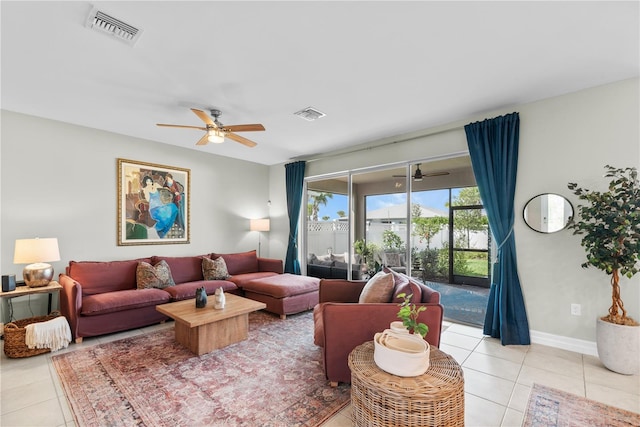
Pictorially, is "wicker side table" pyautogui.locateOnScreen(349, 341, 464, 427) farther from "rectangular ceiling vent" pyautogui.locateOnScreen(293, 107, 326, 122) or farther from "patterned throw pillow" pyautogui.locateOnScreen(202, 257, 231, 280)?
"patterned throw pillow" pyautogui.locateOnScreen(202, 257, 231, 280)

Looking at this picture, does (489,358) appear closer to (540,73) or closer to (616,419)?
(616,419)

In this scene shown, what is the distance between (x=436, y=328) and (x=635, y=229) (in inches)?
76.9

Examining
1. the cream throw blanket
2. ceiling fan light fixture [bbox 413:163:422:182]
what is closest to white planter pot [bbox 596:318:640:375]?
ceiling fan light fixture [bbox 413:163:422:182]

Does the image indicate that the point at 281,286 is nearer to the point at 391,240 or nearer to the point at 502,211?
the point at 391,240

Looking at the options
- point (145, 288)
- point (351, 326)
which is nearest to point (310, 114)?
point (351, 326)

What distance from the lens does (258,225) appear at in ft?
19.4

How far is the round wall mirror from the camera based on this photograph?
309 cm

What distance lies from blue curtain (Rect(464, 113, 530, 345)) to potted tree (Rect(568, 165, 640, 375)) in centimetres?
66

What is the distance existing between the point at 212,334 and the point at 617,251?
12.6 ft

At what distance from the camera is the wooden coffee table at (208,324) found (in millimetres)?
2900

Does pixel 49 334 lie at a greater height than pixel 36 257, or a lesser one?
lesser

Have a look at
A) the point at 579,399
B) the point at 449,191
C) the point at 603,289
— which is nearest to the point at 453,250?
the point at 449,191

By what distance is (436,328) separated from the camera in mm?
2230

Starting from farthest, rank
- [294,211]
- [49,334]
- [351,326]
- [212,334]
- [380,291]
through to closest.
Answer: [294,211] < [212,334] < [49,334] < [380,291] < [351,326]
